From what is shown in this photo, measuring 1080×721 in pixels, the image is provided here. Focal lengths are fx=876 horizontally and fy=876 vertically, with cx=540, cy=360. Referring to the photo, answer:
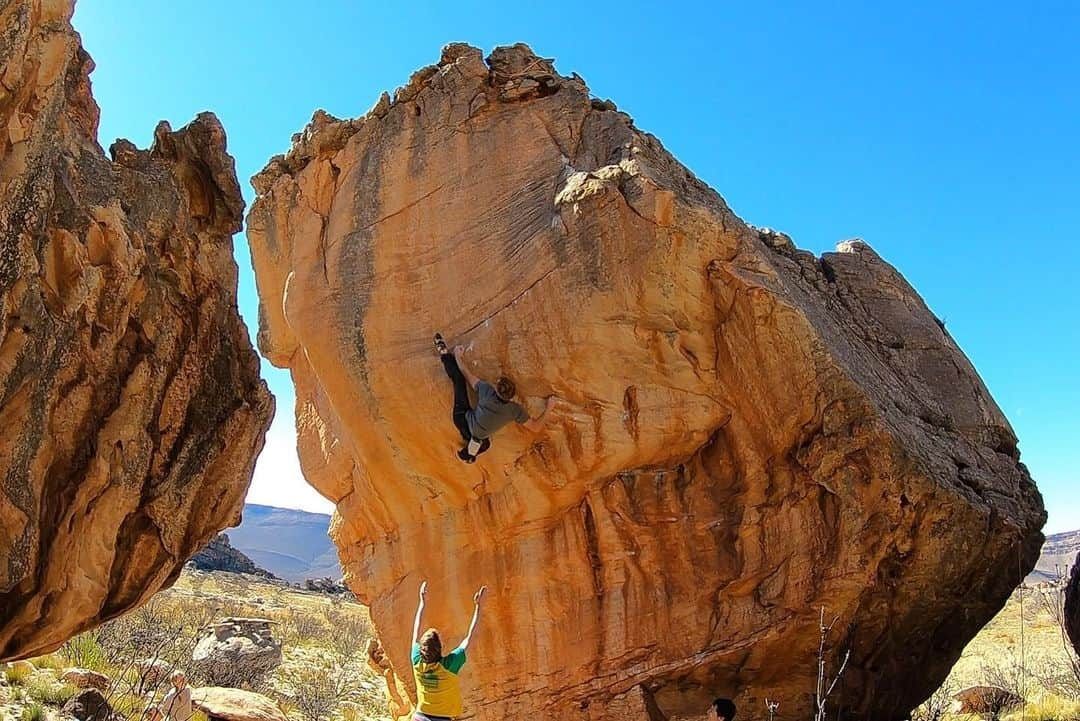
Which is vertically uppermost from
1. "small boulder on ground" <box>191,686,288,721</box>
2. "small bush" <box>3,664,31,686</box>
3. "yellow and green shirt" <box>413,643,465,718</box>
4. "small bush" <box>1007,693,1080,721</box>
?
"small bush" <box>3,664,31,686</box>

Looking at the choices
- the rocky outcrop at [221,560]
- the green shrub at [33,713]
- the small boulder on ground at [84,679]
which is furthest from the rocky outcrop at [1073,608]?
the rocky outcrop at [221,560]

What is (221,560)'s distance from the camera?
49.2 m

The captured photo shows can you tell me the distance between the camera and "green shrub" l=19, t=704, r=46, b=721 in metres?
9.20

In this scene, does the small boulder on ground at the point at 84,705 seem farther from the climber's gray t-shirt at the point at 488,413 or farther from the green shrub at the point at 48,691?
the climber's gray t-shirt at the point at 488,413

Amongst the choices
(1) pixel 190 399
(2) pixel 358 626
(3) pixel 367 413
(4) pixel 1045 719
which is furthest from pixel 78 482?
(2) pixel 358 626

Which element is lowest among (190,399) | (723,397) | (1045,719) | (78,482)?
(1045,719)

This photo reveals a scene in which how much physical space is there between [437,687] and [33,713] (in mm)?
5286

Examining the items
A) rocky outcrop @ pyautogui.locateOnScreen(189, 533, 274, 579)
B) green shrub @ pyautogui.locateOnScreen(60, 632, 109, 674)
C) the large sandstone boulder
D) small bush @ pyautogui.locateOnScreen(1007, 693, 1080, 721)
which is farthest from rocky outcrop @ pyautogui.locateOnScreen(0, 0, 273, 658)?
rocky outcrop @ pyautogui.locateOnScreen(189, 533, 274, 579)

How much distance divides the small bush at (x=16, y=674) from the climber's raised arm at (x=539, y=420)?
7.17 m

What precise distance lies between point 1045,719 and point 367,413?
10.0 meters

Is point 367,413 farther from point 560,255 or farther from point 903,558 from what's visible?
point 903,558

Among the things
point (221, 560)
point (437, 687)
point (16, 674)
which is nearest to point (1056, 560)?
point (437, 687)

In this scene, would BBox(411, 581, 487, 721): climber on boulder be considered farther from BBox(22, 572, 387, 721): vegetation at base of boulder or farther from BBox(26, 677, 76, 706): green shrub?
BBox(26, 677, 76, 706): green shrub

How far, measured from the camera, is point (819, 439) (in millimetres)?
9453
